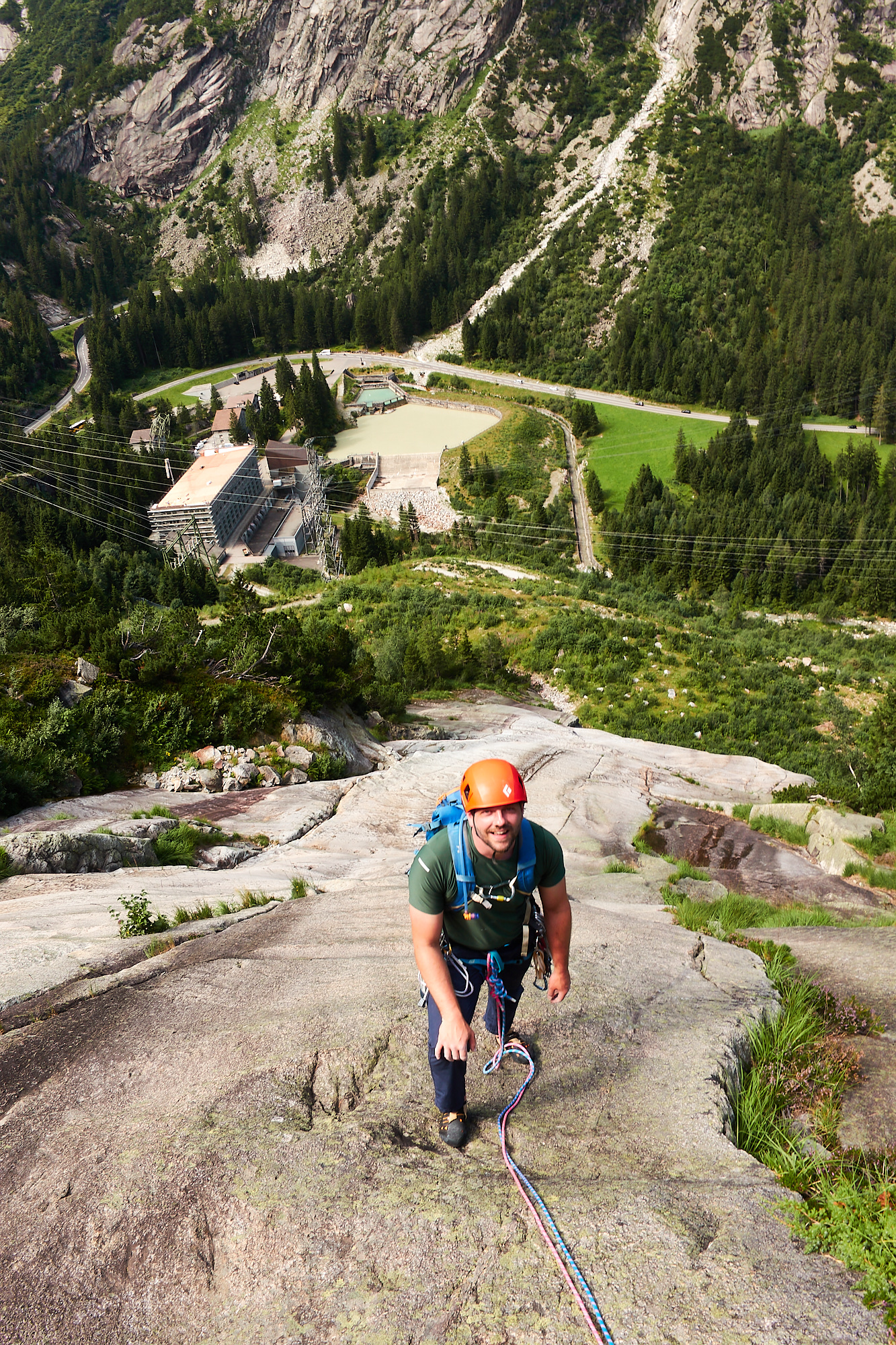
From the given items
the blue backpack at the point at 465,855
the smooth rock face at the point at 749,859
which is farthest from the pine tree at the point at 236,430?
the blue backpack at the point at 465,855

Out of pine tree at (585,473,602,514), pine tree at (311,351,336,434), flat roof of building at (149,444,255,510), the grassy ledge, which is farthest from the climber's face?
pine tree at (311,351,336,434)

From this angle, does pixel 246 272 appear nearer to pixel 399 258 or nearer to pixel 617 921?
pixel 399 258

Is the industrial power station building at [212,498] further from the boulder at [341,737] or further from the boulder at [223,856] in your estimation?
the boulder at [223,856]

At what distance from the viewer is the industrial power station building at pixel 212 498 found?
76.6 metres

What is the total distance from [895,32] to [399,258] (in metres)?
113

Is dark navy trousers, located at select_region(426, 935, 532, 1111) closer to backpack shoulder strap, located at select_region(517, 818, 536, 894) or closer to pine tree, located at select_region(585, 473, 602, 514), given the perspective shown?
backpack shoulder strap, located at select_region(517, 818, 536, 894)

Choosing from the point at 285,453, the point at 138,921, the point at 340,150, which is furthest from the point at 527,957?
the point at 340,150

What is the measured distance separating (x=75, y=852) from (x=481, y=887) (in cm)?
809

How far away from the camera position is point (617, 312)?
116750 mm

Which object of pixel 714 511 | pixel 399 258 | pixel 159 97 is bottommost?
pixel 714 511

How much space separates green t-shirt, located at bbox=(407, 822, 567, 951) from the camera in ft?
12.9

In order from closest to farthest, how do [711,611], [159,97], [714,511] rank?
[711,611], [714,511], [159,97]

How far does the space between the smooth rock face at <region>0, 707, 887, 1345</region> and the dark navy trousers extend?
0.32 metres

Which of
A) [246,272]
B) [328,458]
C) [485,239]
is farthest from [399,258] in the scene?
[328,458]
